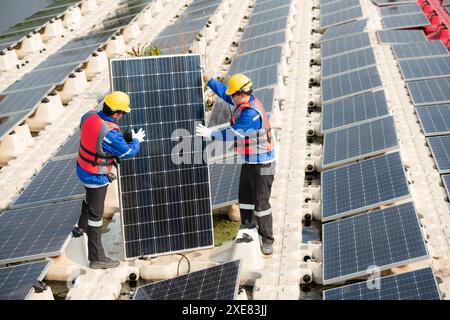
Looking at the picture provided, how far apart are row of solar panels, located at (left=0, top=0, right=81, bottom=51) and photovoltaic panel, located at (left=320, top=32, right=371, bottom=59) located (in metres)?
10.3

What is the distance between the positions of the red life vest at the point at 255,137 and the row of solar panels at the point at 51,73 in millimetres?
7075

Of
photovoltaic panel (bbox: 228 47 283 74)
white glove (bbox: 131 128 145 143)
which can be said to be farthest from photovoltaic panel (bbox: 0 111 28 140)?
white glove (bbox: 131 128 145 143)

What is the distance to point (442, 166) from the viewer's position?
13.2m

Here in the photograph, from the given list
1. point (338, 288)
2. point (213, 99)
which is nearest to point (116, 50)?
point (213, 99)

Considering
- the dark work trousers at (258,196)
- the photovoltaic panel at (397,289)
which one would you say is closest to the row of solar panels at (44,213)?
the dark work trousers at (258,196)

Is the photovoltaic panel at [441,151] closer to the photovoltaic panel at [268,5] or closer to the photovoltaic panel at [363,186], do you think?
the photovoltaic panel at [363,186]

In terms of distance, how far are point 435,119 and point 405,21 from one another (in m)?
9.33

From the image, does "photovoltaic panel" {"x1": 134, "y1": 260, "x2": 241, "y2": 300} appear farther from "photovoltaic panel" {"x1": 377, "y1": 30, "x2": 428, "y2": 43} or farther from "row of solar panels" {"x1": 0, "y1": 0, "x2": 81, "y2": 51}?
"row of solar panels" {"x1": 0, "y1": 0, "x2": 81, "y2": 51}

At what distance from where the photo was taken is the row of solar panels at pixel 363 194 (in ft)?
32.8

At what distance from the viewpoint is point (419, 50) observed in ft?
64.5

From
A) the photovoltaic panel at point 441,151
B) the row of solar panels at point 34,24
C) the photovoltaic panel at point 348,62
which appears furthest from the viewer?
the row of solar panels at point 34,24

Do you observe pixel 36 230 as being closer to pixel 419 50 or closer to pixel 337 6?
pixel 419 50

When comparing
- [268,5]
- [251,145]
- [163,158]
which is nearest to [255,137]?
[251,145]

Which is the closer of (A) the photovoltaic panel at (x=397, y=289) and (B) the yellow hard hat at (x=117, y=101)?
(A) the photovoltaic panel at (x=397, y=289)
